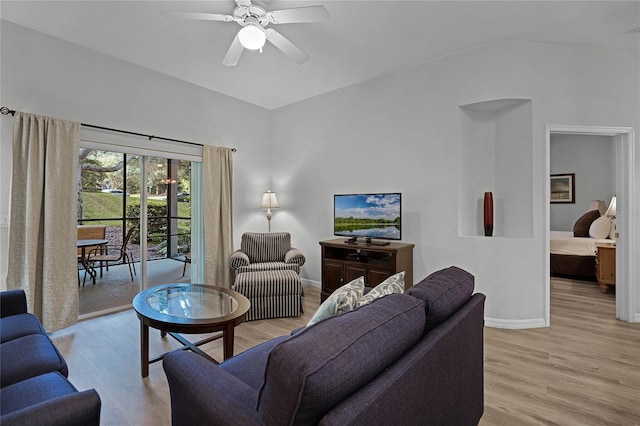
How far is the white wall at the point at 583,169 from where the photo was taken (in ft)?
18.7

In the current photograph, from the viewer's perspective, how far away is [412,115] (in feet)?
12.1

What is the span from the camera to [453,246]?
11.1ft

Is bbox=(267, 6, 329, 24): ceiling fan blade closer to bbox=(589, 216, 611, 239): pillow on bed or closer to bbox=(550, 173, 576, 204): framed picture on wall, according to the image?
bbox=(589, 216, 611, 239): pillow on bed

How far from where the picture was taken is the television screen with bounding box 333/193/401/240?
375 centimetres

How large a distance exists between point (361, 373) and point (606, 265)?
15.9ft

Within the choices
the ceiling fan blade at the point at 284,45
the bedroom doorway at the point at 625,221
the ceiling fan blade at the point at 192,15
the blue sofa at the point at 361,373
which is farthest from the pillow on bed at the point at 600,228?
the ceiling fan blade at the point at 192,15

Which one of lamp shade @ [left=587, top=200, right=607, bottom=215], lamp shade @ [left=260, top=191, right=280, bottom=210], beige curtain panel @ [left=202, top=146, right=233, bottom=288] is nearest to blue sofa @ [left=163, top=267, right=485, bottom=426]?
beige curtain panel @ [left=202, top=146, right=233, bottom=288]

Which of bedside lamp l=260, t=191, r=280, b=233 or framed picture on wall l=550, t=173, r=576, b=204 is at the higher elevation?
framed picture on wall l=550, t=173, r=576, b=204

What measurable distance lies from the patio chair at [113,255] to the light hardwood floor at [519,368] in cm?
→ 62

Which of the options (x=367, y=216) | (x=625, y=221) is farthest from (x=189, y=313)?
(x=625, y=221)

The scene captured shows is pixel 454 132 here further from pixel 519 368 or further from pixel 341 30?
pixel 519 368

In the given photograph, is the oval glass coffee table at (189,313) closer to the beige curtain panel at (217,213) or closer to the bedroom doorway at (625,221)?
the beige curtain panel at (217,213)

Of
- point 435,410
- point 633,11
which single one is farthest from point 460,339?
point 633,11

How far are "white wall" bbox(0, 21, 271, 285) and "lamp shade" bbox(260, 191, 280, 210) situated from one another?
27cm
